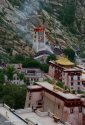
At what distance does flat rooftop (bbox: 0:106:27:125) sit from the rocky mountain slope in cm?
3140

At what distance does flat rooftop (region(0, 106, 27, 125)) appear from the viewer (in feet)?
113

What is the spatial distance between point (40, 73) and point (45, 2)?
32.7m

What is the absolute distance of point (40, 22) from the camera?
83125 millimetres

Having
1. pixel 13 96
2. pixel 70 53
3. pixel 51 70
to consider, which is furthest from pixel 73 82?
pixel 70 53

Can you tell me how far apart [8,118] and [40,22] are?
4829 centimetres

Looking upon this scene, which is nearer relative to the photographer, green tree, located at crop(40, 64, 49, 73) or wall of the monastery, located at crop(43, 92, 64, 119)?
wall of the monastery, located at crop(43, 92, 64, 119)

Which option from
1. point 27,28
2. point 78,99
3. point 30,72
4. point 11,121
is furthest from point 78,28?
point 11,121

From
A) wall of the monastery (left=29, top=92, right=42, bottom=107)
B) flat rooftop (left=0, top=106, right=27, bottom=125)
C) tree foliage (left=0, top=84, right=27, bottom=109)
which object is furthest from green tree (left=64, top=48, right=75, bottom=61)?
flat rooftop (left=0, top=106, right=27, bottom=125)

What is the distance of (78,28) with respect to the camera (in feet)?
299

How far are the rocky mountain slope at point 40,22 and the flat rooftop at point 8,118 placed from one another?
1236 inches

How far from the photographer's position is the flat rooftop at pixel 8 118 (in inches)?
1353

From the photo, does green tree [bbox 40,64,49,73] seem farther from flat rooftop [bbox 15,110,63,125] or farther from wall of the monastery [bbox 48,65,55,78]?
flat rooftop [bbox 15,110,63,125]

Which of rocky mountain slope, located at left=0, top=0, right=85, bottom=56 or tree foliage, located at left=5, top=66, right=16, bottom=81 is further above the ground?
rocky mountain slope, located at left=0, top=0, right=85, bottom=56

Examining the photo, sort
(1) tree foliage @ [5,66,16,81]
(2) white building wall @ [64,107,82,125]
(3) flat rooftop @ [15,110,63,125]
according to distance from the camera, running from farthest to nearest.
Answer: (1) tree foliage @ [5,66,16,81] → (2) white building wall @ [64,107,82,125] → (3) flat rooftop @ [15,110,63,125]
